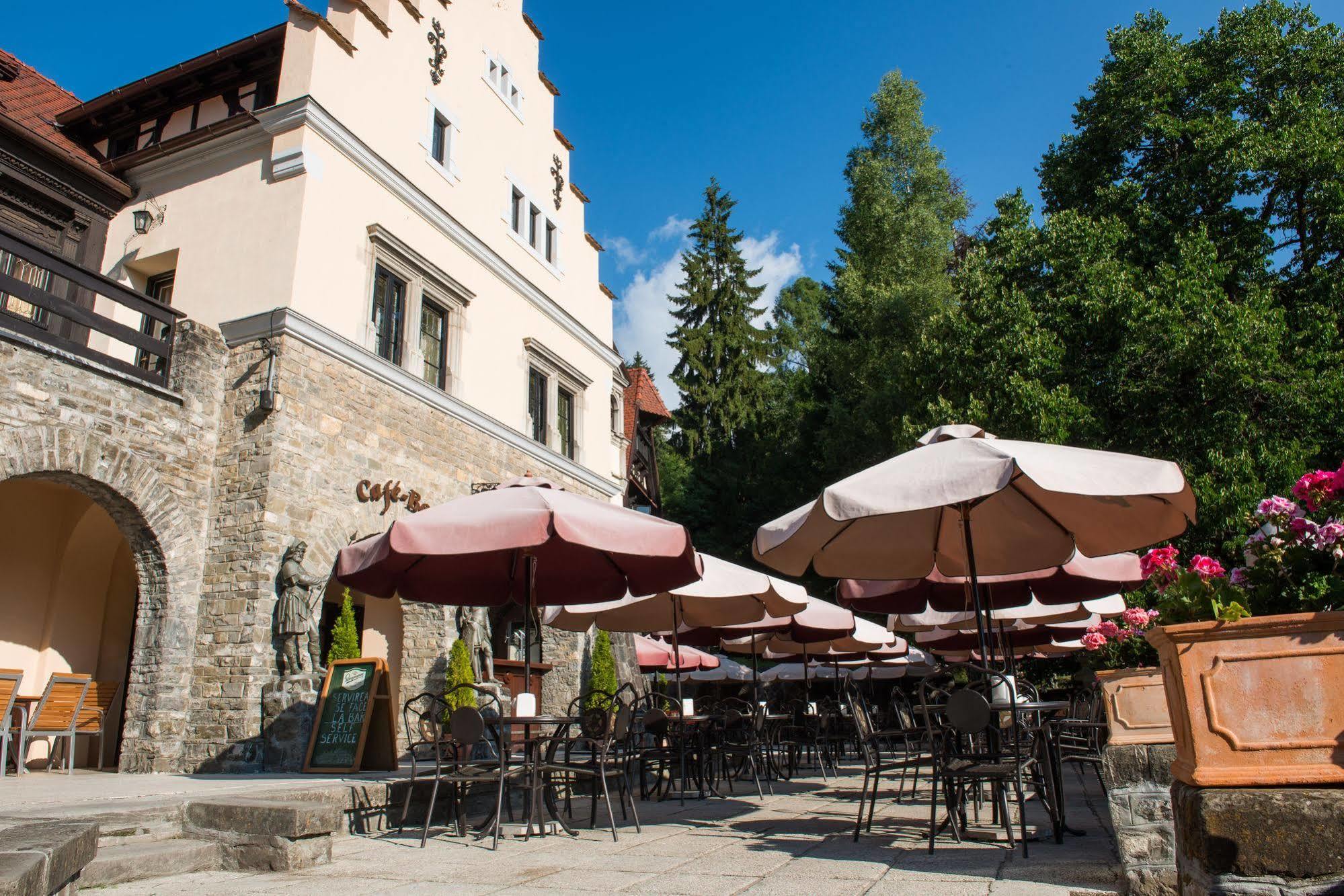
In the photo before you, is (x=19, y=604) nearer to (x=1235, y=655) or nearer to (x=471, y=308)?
(x=471, y=308)

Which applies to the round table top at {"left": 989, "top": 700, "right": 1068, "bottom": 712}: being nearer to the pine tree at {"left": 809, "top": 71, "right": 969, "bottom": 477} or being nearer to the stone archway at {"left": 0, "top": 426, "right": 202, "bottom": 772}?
Result: the stone archway at {"left": 0, "top": 426, "right": 202, "bottom": 772}

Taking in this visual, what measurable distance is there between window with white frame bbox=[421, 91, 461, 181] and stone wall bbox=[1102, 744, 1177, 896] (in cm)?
1234

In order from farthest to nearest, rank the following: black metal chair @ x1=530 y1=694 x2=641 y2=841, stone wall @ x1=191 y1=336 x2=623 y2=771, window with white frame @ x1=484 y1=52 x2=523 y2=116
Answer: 1. window with white frame @ x1=484 y1=52 x2=523 y2=116
2. stone wall @ x1=191 y1=336 x2=623 y2=771
3. black metal chair @ x1=530 y1=694 x2=641 y2=841

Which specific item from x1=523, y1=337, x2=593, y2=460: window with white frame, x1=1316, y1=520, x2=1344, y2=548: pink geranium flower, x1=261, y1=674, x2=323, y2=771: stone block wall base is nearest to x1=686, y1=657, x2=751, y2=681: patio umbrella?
x1=523, y1=337, x2=593, y2=460: window with white frame

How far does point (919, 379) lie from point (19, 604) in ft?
46.1

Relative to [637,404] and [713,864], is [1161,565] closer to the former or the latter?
[713,864]

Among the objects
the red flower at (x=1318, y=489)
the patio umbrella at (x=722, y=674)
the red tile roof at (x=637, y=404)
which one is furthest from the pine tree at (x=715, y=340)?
the red flower at (x=1318, y=489)

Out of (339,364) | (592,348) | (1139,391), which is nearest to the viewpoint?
(339,364)

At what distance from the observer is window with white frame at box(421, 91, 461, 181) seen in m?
13.5

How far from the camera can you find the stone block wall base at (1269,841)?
2412 mm

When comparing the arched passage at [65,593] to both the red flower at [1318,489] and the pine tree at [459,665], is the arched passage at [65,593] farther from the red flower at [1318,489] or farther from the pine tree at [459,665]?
the red flower at [1318,489]

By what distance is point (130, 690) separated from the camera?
359 inches

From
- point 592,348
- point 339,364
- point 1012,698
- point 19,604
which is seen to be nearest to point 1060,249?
point 592,348

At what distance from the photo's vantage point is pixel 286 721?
8914 mm
